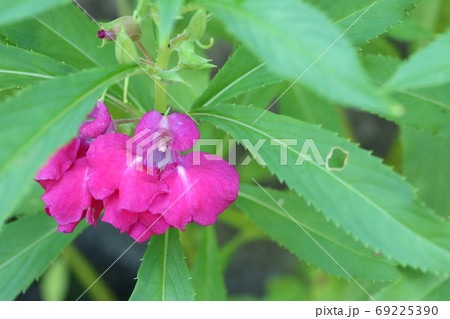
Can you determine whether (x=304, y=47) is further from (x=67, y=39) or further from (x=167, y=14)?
(x=67, y=39)

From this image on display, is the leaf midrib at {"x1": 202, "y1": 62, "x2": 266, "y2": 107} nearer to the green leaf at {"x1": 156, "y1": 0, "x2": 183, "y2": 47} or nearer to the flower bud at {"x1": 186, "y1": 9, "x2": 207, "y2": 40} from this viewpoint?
the flower bud at {"x1": 186, "y1": 9, "x2": 207, "y2": 40}

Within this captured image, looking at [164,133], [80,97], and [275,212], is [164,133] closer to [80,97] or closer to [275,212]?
[80,97]

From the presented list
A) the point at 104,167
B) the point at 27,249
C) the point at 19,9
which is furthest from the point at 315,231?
the point at 19,9

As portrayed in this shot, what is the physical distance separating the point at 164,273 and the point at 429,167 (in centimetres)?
77

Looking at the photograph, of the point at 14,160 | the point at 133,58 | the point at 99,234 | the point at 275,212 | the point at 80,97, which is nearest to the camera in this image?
the point at 14,160

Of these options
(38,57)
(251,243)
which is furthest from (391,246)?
(251,243)

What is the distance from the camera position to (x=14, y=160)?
23.8 inches

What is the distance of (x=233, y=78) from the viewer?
0.98 metres

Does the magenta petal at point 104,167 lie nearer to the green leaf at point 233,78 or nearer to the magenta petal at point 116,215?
the magenta petal at point 116,215

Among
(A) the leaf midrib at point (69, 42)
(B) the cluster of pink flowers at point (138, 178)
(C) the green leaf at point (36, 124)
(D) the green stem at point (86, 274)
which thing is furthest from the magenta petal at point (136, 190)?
(D) the green stem at point (86, 274)

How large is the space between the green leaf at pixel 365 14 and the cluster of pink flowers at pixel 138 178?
1.00ft

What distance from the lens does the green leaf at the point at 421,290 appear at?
0.88 meters

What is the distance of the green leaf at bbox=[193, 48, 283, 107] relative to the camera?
96 cm

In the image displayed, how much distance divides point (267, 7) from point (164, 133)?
0.94 feet
